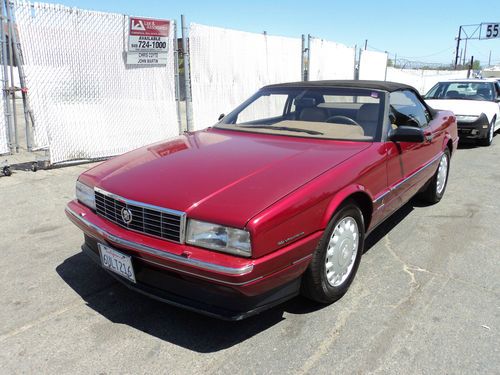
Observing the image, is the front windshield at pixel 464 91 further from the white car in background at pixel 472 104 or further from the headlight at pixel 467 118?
the headlight at pixel 467 118

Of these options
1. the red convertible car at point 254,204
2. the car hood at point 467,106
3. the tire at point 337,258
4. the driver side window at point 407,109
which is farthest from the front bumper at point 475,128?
the tire at point 337,258

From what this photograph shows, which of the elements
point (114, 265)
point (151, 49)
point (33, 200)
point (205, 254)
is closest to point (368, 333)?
point (205, 254)

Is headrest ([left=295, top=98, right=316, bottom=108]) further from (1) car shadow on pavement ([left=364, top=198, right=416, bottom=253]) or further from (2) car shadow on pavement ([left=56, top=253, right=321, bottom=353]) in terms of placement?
(2) car shadow on pavement ([left=56, top=253, right=321, bottom=353])

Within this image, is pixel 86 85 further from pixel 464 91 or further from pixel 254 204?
pixel 464 91

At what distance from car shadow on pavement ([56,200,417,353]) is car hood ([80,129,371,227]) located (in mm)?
813

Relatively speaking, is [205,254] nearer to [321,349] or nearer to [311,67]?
[321,349]

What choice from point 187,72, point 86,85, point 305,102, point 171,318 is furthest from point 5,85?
point 171,318

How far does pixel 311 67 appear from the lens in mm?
11852

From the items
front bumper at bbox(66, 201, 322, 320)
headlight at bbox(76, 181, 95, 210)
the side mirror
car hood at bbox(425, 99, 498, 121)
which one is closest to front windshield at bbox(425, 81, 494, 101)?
car hood at bbox(425, 99, 498, 121)

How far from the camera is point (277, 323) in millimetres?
2758

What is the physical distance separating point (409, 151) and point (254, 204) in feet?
6.91

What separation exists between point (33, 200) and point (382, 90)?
4.21 meters

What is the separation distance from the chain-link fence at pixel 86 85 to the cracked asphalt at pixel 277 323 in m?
2.91

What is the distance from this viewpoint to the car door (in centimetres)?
358
